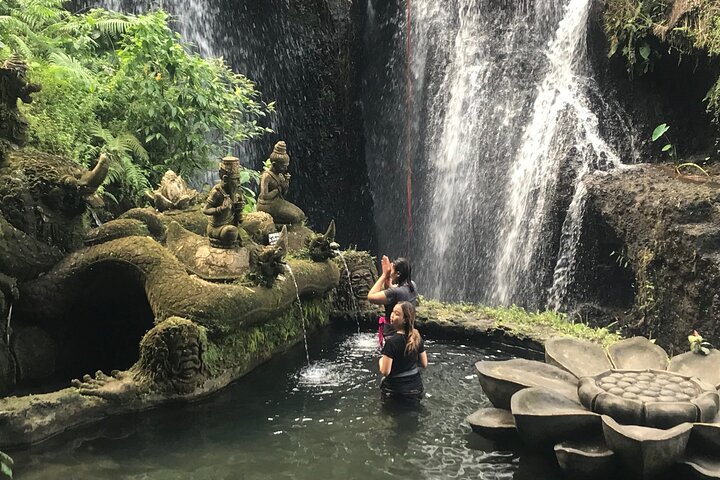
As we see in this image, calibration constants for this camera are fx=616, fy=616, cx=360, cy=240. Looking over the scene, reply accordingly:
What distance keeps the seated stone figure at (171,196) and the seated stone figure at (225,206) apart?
3.73 ft

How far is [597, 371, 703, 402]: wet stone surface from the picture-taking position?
4441 millimetres

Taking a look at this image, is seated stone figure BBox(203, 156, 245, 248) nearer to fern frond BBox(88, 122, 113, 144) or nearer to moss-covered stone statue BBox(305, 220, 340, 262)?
moss-covered stone statue BBox(305, 220, 340, 262)

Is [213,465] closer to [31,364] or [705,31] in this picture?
[31,364]

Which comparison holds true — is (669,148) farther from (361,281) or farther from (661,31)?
(361,281)

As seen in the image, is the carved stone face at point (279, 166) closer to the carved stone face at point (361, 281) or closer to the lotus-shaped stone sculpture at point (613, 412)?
the carved stone face at point (361, 281)

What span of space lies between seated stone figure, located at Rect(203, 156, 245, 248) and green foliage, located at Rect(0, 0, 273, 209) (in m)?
2.34

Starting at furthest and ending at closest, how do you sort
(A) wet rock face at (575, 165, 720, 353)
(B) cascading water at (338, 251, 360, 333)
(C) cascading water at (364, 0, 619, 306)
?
(C) cascading water at (364, 0, 619, 306)
(B) cascading water at (338, 251, 360, 333)
(A) wet rock face at (575, 165, 720, 353)

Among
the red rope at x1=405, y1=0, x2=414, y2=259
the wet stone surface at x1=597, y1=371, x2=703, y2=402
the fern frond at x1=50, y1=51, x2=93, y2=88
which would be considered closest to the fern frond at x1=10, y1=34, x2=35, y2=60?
the fern frond at x1=50, y1=51, x2=93, y2=88

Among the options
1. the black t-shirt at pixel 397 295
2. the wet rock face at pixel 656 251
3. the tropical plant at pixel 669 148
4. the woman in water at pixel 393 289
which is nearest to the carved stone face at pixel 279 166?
the woman in water at pixel 393 289

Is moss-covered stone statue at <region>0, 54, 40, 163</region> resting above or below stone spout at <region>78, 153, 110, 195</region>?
above

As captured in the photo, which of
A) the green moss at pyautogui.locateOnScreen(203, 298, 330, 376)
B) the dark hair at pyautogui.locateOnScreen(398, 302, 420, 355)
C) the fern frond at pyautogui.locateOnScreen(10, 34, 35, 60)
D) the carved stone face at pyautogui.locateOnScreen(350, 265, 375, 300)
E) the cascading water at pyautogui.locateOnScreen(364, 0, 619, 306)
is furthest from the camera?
the cascading water at pyautogui.locateOnScreen(364, 0, 619, 306)

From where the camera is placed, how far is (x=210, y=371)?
6293 millimetres

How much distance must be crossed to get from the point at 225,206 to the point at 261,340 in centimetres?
165

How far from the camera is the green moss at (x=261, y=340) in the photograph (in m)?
6.46
